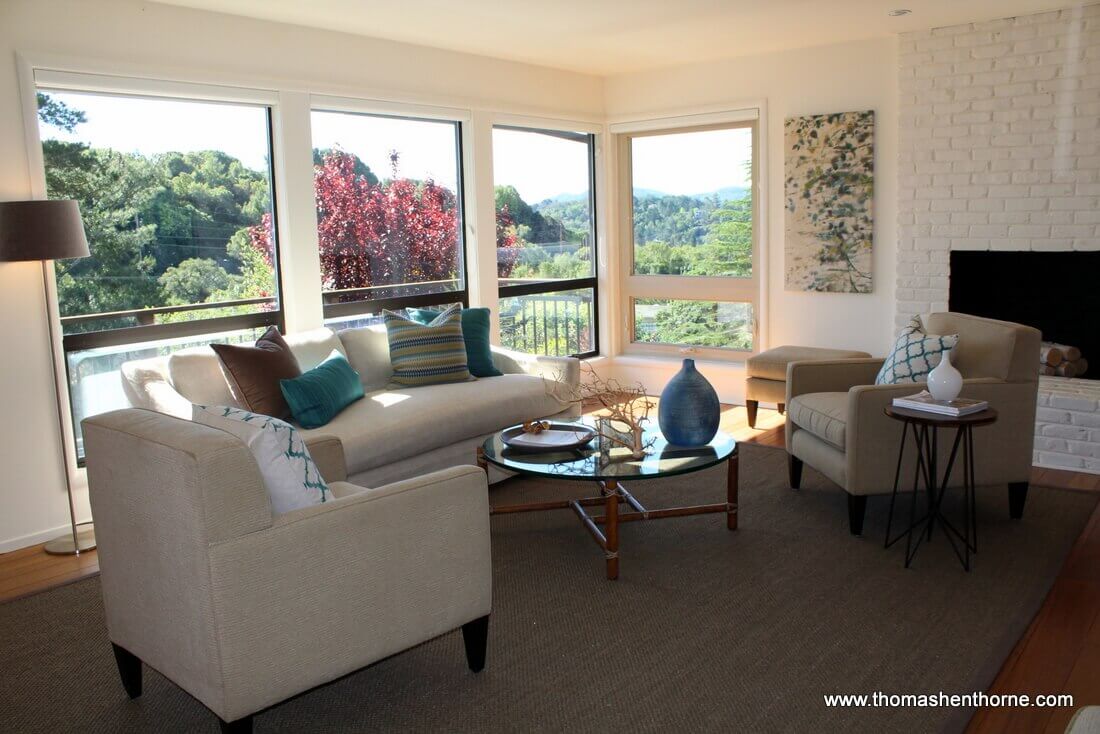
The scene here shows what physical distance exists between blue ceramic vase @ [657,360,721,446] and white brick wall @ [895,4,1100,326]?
257 cm

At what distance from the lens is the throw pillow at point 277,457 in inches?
92.9

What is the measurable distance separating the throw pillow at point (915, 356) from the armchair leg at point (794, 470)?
589 mm

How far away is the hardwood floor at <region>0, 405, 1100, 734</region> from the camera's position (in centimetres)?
251

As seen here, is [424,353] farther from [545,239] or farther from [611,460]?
[545,239]

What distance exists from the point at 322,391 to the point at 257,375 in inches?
11.6

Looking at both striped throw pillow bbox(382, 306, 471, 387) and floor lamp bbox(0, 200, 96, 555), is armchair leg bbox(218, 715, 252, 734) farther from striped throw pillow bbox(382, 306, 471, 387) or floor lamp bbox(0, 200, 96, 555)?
striped throw pillow bbox(382, 306, 471, 387)

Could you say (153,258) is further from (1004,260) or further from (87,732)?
(1004,260)

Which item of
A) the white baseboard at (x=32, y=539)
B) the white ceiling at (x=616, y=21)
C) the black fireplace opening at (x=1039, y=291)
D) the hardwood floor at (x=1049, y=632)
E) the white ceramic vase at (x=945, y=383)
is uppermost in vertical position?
the white ceiling at (x=616, y=21)

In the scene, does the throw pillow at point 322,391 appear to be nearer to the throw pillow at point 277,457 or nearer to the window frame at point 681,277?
the throw pillow at point 277,457

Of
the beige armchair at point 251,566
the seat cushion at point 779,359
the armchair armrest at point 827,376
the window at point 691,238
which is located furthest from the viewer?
the window at point 691,238

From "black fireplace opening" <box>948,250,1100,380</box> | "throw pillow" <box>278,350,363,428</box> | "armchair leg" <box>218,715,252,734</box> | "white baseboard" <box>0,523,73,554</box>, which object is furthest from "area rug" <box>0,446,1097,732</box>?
"black fireplace opening" <box>948,250,1100,380</box>

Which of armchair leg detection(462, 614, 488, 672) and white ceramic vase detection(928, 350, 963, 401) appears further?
white ceramic vase detection(928, 350, 963, 401)

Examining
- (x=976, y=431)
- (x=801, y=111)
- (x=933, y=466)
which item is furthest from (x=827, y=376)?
(x=801, y=111)

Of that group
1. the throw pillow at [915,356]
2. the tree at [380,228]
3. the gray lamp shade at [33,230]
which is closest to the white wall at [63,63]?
the gray lamp shade at [33,230]
